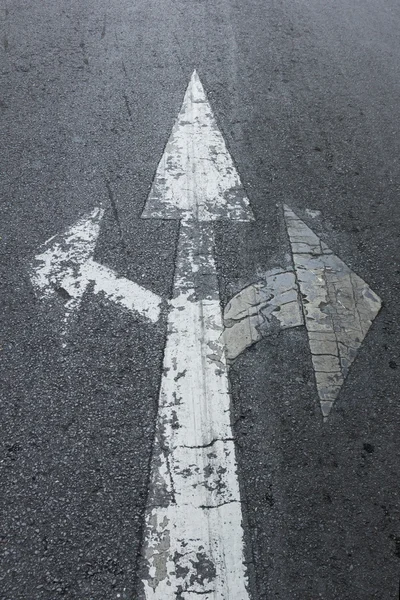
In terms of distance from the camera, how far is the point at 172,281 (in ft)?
12.3

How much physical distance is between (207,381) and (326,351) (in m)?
0.70

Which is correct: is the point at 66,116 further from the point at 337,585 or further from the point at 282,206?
the point at 337,585

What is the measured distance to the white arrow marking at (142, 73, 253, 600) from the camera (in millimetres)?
2473

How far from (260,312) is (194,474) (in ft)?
3.70

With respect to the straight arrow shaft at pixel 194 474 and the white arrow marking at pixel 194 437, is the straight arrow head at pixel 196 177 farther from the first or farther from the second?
the straight arrow shaft at pixel 194 474

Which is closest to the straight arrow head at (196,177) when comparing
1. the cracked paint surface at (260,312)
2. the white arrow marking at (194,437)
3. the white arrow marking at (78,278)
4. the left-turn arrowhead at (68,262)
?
the white arrow marking at (194,437)

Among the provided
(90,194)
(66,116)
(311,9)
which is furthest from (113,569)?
(311,9)

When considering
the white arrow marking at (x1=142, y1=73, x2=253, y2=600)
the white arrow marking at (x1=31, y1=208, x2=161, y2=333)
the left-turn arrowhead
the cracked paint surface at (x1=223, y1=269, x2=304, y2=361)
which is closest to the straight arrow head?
the white arrow marking at (x1=142, y1=73, x2=253, y2=600)

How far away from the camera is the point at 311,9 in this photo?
7500 mm

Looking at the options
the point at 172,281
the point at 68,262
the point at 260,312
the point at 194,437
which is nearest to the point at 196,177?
the point at 172,281

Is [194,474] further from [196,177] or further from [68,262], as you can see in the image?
[196,177]

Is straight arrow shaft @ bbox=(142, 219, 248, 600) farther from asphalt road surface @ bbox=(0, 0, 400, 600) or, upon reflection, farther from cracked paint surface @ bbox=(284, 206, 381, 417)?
cracked paint surface @ bbox=(284, 206, 381, 417)

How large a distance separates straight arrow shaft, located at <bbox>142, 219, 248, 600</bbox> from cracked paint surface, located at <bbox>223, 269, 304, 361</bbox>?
0.24 feet

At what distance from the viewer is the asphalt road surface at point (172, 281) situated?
255 centimetres
